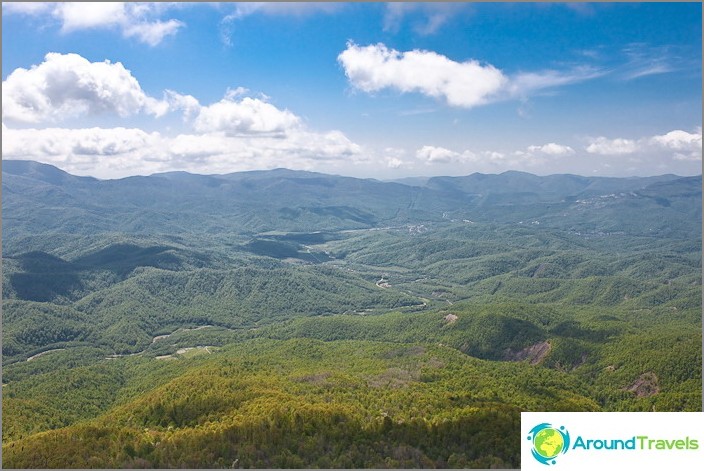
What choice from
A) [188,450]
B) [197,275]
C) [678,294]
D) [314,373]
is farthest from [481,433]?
[197,275]

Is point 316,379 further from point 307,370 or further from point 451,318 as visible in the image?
point 451,318

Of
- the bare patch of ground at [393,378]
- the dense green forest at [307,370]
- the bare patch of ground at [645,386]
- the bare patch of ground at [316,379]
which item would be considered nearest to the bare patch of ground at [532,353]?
the dense green forest at [307,370]

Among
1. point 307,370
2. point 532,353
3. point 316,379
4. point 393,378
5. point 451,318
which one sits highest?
point 316,379

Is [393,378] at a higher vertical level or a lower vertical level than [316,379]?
lower

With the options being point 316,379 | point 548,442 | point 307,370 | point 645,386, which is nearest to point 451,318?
point 645,386

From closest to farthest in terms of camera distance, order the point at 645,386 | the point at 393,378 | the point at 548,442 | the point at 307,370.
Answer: the point at 548,442
the point at 393,378
the point at 307,370
the point at 645,386

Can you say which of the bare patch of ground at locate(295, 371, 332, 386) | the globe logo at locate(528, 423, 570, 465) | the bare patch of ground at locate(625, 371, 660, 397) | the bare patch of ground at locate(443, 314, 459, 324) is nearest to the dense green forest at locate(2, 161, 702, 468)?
the bare patch of ground at locate(625, 371, 660, 397)

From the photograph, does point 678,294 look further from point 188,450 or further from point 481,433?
point 188,450

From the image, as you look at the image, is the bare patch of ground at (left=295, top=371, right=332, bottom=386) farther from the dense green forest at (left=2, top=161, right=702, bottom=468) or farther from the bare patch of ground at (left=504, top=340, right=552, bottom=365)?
the bare patch of ground at (left=504, top=340, right=552, bottom=365)
